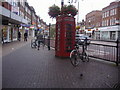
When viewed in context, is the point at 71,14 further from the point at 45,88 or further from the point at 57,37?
the point at 45,88

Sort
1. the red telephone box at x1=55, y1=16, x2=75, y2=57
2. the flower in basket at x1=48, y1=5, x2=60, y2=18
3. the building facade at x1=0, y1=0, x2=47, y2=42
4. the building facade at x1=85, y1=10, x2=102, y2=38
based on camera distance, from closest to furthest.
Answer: the red telephone box at x1=55, y1=16, x2=75, y2=57 < the flower in basket at x1=48, y1=5, x2=60, y2=18 < the building facade at x1=0, y1=0, x2=47, y2=42 < the building facade at x1=85, y1=10, x2=102, y2=38

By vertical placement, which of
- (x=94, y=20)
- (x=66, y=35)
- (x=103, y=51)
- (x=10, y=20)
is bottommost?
(x=103, y=51)

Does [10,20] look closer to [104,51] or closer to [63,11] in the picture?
[63,11]

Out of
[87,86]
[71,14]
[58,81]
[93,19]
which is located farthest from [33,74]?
[93,19]

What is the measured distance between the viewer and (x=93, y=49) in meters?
9.93

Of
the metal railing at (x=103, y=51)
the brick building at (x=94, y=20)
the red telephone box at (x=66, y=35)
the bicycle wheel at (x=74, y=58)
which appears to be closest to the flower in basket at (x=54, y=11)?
the red telephone box at (x=66, y=35)

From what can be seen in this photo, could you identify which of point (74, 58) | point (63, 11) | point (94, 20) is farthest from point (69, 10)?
point (94, 20)

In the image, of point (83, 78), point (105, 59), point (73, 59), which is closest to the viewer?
point (83, 78)

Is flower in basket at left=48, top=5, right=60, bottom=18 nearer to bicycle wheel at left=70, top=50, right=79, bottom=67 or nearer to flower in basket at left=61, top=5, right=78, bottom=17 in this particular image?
flower in basket at left=61, top=5, right=78, bottom=17

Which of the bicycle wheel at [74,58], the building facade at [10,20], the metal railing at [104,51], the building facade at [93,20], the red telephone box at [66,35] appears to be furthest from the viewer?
the building facade at [93,20]

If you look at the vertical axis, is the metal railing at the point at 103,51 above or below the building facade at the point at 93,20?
below

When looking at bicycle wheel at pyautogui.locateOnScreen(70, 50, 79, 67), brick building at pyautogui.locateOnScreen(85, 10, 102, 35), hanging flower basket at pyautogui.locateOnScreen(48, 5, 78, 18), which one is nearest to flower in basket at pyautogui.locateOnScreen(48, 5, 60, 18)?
hanging flower basket at pyautogui.locateOnScreen(48, 5, 78, 18)

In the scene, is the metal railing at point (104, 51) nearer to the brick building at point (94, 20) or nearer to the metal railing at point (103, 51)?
the metal railing at point (103, 51)

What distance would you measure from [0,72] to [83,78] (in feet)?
10.3
